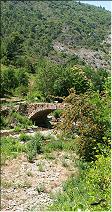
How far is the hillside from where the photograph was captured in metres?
70.8

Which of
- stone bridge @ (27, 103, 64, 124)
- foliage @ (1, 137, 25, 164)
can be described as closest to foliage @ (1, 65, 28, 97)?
stone bridge @ (27, 103, 64, 124)

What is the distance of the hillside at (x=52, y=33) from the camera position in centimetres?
7075

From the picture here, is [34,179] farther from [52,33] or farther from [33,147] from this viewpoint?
[52,33]

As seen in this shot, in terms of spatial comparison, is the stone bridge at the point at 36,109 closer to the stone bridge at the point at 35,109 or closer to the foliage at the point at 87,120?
the stone bridge at the point at 35,109

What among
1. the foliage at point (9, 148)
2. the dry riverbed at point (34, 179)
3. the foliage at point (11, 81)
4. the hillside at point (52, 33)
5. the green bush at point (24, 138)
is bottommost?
the dry riverbed at point (34, 179)

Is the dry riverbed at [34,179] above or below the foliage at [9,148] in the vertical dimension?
below

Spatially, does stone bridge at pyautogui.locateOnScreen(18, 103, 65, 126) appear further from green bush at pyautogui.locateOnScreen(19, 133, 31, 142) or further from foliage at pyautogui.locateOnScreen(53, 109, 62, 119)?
green bush at pyautogui.locateOnScreen(19, 133, 31, 142)

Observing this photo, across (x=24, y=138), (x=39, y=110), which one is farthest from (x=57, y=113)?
(x=24, y=138)

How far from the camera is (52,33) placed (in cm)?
9306

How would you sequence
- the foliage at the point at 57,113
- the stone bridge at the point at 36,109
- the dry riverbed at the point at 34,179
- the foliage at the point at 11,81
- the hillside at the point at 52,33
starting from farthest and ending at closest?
1. the hillside at the point at 52,33
2. the foliage at the point at 11,81
3. the foliage at the point at 57,113
4. the stone bridge at the point at 36,109
5. the dry riverbed at the point at 34,179

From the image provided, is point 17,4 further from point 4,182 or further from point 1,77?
point 4,182

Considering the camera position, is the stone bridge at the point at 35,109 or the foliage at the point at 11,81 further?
the foliage at the point at 11,81

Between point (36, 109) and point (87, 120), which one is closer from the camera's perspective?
point (87, 120)

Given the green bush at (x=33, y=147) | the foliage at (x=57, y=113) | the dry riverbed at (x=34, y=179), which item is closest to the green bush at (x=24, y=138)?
the green bush at (x=33, y=147)
